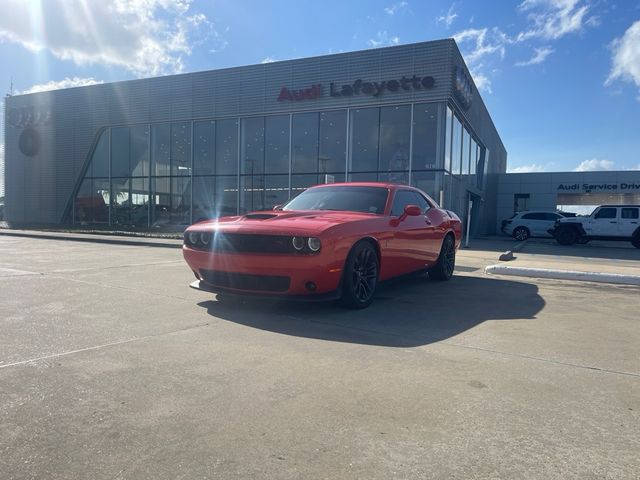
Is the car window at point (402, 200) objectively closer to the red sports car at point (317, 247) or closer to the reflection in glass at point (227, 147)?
the red sports car at point (317, 247)

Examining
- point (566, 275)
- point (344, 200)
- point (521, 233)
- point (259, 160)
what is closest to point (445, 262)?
point (566, 275)

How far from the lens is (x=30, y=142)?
3173 centimetres

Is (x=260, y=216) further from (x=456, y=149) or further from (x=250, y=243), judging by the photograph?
(x=456, y=149)

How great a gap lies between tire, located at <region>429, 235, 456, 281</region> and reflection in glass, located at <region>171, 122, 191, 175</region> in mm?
19745

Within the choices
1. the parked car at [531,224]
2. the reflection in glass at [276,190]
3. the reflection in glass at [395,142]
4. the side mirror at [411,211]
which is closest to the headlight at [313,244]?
the side mirror at [411,211]

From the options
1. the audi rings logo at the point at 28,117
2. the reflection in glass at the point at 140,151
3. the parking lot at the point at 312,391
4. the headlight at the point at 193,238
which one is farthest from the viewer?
the audi rings logo at the point at 28,117

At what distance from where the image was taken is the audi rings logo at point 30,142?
3137cm

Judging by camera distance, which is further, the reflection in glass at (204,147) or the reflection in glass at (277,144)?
the reflection in glass at (204,147)

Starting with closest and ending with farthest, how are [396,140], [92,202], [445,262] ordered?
[445,262], [396,140], [92,202]

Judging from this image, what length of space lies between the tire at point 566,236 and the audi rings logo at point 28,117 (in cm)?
2964

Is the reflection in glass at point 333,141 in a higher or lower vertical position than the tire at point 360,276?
higher

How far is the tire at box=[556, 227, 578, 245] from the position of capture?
20.7 meters

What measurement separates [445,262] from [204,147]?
19.6m

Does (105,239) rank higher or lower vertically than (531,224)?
lower
